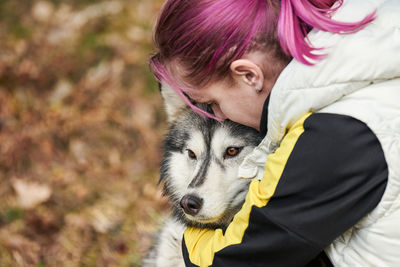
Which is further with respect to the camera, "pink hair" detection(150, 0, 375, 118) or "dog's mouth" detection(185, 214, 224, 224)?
"dog's mouth" detection(185, 214, 224, 224)

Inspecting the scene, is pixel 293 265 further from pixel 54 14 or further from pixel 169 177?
pixel 54 14

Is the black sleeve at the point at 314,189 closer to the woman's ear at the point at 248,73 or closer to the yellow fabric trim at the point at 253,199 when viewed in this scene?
the yellow fabric trim at the point at 253,199

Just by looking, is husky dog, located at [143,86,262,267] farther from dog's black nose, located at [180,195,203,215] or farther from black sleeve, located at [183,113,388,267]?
black sleeve, located at [183,113,388,267]

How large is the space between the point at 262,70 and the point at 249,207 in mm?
537

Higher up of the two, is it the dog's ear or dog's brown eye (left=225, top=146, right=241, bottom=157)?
the dog's ear

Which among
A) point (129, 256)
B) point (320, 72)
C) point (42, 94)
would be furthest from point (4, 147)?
point (320, 72)

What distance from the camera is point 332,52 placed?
1.54 m

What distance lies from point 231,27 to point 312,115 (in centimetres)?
46

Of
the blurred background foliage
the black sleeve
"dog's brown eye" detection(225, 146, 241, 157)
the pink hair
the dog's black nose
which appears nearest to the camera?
the black sleeve

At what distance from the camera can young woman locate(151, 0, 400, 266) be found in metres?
1.50

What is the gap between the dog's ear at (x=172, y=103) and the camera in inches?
104

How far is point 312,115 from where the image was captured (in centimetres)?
155

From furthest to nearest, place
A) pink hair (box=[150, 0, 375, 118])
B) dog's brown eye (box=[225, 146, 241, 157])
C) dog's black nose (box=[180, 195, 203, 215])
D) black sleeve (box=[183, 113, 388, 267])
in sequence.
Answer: dog's brown eye (box=[225, 146, 241, 157]) < dog's black nose (box=[180, 195, 203, 215]) < pink hair (box=[150, 0, 375, 118]) < black sleeve (box=[183, 113, 388, 267])

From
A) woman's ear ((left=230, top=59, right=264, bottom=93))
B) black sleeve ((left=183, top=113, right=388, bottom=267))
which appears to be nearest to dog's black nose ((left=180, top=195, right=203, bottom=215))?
black sleeve ((left=183, top=113, right=388, bottom=267))
